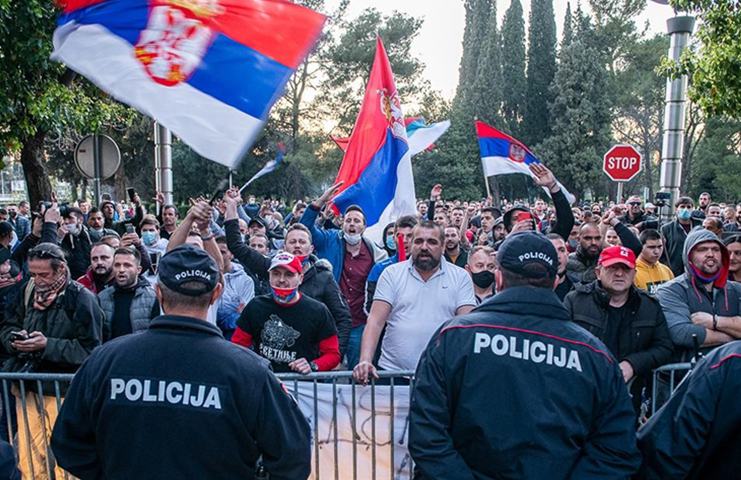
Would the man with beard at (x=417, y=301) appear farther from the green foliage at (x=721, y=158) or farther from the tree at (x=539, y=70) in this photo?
the tree at (x=539, y=70)

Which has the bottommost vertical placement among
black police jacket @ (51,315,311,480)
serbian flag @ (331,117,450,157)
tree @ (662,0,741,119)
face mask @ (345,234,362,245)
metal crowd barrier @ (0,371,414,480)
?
metal crowd barrier @ (0,371,414,480)

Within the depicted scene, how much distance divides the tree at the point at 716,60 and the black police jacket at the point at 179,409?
31.7 ft

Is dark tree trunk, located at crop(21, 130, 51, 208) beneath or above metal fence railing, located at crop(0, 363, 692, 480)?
above

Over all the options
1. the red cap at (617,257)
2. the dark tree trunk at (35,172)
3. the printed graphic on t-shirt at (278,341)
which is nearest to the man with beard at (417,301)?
the printed graphic on t-shirt at (278,341)

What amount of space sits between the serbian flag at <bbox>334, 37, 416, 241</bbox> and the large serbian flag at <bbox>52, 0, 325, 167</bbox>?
305 centimetres

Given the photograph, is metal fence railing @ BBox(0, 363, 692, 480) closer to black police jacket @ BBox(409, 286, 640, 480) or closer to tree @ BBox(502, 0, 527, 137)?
black police jacket @ BBox(409, 286, 640, 480)

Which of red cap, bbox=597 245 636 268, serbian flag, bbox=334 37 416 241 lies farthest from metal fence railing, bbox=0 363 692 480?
serbian flag, bbox=334 37 416 241

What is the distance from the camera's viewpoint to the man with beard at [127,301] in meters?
5.31

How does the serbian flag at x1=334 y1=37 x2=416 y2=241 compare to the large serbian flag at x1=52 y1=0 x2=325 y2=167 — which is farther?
the serbian flag at x1=334 y1=37 x2=416 y2=241

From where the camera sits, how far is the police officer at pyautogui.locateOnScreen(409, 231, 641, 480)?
266cm

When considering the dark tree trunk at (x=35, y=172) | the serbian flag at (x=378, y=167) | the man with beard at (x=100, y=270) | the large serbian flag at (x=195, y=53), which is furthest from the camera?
the dark tree trunk at (x=35, y=172)

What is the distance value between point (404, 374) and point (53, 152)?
34682mm

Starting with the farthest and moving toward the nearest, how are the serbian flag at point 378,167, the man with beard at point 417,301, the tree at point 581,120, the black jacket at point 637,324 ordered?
1. the tree at point 581,120
2. the serbian flag at point 378,167
3. the man with beard at point 417,301
4. the black jacket at point 637,324

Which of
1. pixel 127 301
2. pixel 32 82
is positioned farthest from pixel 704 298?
pixel 32 82
